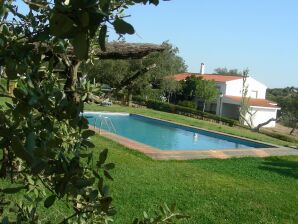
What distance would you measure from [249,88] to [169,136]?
102ft

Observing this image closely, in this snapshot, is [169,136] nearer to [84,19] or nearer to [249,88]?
[84,19]

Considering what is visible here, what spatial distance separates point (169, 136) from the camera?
2197 cm

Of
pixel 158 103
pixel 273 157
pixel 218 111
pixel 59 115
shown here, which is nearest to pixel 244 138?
pixel 273 157

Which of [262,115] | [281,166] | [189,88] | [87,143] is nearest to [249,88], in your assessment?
[262,115]

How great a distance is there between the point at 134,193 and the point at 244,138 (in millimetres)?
13798

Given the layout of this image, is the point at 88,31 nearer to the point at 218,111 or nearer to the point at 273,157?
the point at 273,157

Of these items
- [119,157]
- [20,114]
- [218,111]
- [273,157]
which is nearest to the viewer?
[20,114]

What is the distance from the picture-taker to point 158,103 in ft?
122

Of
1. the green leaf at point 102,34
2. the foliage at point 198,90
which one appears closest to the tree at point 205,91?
the foliage at point 198,90

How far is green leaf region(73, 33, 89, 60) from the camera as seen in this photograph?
81 cm

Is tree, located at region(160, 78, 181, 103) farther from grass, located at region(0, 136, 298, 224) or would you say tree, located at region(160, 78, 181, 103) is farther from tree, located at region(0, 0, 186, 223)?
tree, located at region(0, 0, 186, 223)

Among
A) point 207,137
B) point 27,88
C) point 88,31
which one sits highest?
point 88,31

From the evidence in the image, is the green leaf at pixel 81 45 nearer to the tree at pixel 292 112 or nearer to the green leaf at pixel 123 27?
the green leaf at pixel 123 27

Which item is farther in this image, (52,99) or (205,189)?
(205,189)
